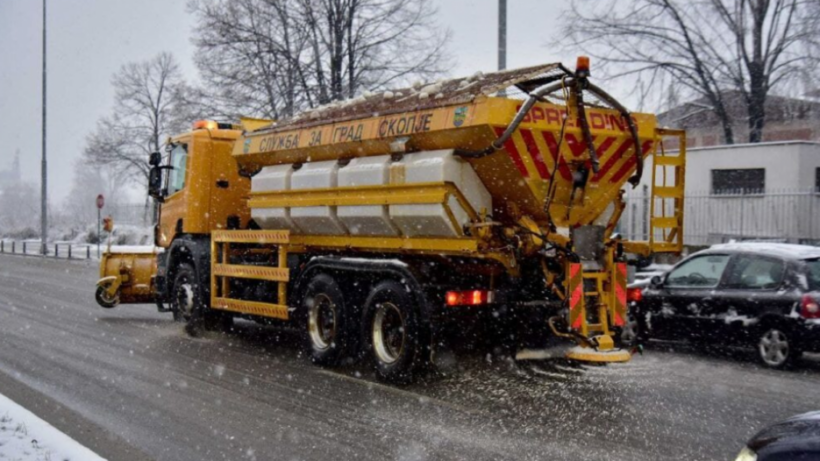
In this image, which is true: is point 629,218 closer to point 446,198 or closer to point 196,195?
point 196,195

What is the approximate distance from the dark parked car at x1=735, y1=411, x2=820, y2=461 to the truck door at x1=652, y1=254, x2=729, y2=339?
6713 millimetres

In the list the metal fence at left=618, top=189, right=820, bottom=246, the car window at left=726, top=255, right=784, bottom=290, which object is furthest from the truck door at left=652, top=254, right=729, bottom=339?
the metal fence at left=618, top=189, right=820, bottom=246

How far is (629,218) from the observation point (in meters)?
17.8

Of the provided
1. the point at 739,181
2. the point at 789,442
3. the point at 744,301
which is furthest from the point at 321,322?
the point at 739,181

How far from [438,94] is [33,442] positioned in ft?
16.5

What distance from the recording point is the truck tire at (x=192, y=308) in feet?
42.3

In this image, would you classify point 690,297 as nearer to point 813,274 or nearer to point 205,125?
point 813,274

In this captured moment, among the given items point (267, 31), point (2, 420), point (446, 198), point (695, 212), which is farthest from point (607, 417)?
point (267, 31)

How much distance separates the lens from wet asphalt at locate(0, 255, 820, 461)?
6.56 meters

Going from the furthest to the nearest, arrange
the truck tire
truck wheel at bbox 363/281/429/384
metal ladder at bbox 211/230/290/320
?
1. the truck tire
2. metal ladder at bbox 211/230/290/320
3. truck wheel at bbox 363/281/429/384

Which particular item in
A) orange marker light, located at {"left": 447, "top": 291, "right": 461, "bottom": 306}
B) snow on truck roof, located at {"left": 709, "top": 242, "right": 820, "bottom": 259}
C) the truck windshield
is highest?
the truck windshield

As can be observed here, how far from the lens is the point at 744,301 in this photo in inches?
400

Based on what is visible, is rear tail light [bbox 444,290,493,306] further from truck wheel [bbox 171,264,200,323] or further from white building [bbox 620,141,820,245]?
white building [bbox 620,141,820,245]

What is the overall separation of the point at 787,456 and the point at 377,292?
19.5ft
